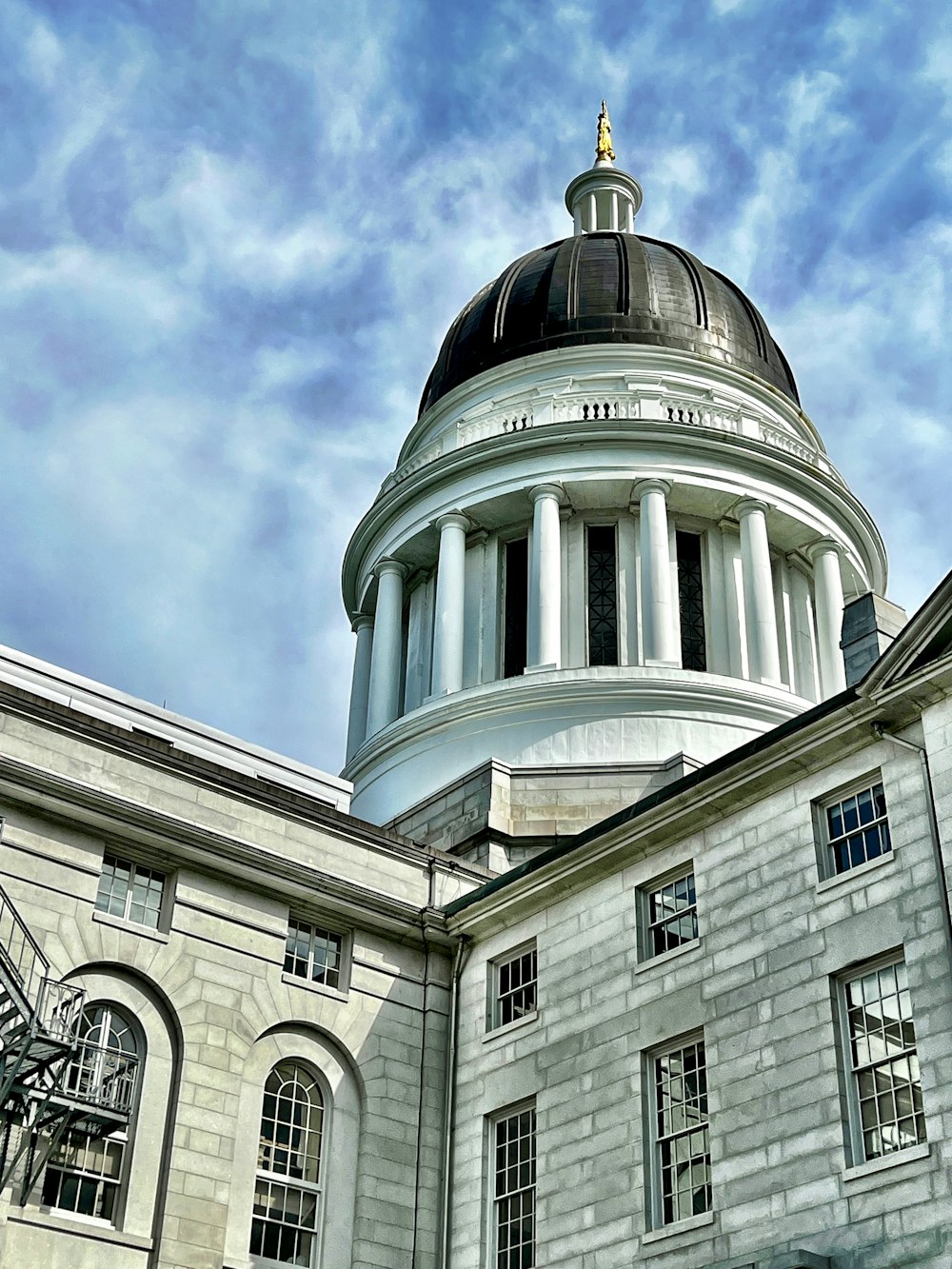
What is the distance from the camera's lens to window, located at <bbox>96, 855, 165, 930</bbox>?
2645 cm

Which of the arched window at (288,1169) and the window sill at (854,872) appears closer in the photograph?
the window sill at (854,872)

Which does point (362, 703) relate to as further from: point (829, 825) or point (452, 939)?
point (829, 825)

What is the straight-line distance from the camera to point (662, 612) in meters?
42.8

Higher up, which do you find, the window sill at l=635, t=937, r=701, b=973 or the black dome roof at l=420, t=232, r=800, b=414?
the black dome roof at l=420, t=232, r=800, b=414

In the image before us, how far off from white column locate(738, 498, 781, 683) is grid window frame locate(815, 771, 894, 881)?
730 inches

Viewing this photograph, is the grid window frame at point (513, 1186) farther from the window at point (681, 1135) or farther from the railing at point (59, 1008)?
the railing at point (59, 1008)

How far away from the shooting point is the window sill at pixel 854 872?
74.6 ft

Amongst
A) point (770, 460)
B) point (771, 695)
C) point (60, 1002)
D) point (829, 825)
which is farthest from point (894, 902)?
point (770, 460)

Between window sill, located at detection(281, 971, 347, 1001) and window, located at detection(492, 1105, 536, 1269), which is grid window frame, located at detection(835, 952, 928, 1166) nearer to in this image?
window, located at detection(492, 1105, 536, 1269)

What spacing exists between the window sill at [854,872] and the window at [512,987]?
6.46 metres

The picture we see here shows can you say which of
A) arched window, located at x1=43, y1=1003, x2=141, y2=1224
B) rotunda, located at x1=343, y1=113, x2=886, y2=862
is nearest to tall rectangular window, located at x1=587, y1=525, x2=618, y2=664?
rotunda, located at x1=343, y1=113, x2=886, y2=862

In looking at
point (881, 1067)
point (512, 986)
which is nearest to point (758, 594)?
point (512, 986)

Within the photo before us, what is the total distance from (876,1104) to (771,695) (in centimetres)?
2042

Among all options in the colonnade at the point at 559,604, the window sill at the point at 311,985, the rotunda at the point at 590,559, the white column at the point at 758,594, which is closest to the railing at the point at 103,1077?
the window sill at the point at 311,985
